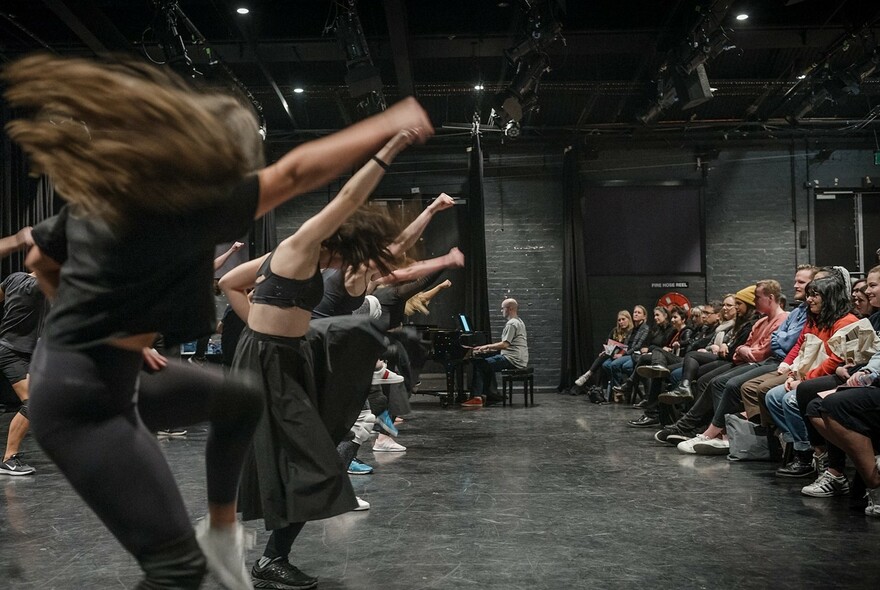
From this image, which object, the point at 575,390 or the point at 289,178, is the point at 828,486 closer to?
the point at 289,178

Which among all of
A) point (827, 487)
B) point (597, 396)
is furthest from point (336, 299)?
point (597, 396)

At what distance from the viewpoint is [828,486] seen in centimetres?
455

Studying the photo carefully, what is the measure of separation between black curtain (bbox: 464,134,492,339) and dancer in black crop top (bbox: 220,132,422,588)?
31.5 feet

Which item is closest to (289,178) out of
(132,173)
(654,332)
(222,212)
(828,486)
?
(222,212)

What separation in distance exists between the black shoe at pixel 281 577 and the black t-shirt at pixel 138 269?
173cm

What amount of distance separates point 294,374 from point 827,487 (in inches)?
132

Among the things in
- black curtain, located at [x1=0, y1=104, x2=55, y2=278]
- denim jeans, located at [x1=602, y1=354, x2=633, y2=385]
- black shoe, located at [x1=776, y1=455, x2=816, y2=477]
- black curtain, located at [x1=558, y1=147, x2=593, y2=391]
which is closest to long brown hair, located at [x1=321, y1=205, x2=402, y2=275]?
black shoe, located at [x1=776, y1=455, x2=816, y2=477]

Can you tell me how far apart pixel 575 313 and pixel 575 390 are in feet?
4.12

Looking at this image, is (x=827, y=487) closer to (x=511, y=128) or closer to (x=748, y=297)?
(x=748, y=297)

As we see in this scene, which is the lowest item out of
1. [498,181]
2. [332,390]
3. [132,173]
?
[332,390]

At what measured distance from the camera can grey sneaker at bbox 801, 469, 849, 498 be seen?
179 inches

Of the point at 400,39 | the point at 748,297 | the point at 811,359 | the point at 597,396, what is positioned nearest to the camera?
the point at 811,359

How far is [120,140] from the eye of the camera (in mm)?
1316

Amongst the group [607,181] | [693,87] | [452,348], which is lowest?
[452,348]
